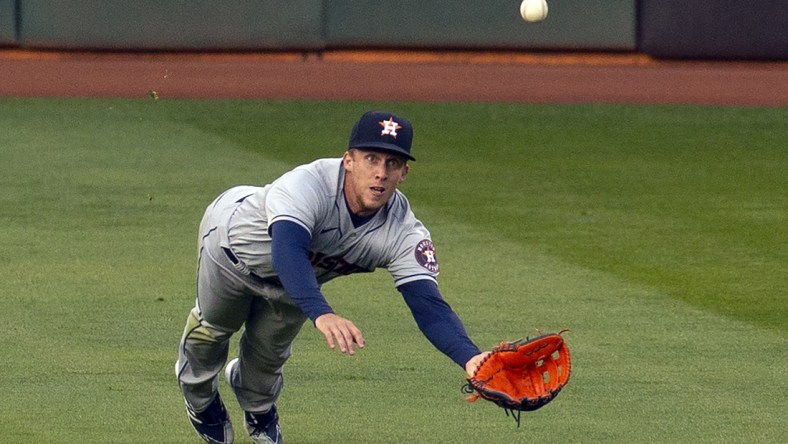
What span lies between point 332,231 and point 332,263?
178mm

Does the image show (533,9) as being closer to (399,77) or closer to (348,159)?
(399,77)

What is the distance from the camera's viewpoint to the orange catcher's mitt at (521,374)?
4.28m

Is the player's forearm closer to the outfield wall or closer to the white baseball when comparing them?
the white baseball

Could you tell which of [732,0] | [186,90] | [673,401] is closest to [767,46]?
[732,0]

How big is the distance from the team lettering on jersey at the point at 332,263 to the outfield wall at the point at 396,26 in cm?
1256

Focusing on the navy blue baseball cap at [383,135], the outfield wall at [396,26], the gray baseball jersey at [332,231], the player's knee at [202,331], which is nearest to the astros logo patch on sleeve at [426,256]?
the gray baseball jersey at [332,231]

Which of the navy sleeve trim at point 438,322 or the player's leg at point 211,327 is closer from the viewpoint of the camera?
the navy sleeve trim at point 438,322

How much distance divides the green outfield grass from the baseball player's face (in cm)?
107

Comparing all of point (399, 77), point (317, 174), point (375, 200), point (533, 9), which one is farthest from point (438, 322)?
point (399, 77)

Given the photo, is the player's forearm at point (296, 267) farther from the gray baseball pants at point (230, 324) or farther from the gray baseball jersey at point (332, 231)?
the gray baseball pants at point (230, 324)

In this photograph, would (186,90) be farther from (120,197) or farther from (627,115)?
(120,197)

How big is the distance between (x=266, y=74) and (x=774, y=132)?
19.1ft

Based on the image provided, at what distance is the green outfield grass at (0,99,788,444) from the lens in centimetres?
570

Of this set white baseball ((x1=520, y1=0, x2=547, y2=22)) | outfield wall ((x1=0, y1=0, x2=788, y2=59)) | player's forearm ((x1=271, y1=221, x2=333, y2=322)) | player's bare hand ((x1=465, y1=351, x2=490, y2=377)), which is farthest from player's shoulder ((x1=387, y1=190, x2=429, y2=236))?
outfield wall ((x1=0, y1=0, x2=788, y2=59))
